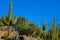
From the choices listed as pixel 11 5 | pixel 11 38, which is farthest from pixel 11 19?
pixel 11 38

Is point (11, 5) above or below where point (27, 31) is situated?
above

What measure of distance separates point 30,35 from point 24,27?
5.06ft

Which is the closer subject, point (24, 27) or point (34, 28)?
point (24, 27)

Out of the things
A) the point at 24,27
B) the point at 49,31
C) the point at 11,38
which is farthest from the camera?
the point at 24,27

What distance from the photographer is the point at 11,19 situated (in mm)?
28578

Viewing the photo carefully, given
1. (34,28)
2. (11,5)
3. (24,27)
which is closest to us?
(11,5)

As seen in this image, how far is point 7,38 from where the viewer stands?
33.2 m

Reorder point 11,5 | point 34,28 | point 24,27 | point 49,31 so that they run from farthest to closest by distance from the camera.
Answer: point 34,28, point 24,27, point 49,31, point 11,5

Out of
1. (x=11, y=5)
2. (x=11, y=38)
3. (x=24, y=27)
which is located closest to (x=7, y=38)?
(x=11, y=38)

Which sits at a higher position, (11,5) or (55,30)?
(11,5)

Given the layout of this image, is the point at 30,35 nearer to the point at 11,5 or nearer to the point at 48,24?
the point at 48,24

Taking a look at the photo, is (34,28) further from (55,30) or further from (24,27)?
(55,30)

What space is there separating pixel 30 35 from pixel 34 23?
421cm

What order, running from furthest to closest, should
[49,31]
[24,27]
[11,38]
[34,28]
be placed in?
1. [34,28]
2. [24,27]
3. [11,38]
4. [49,31]
